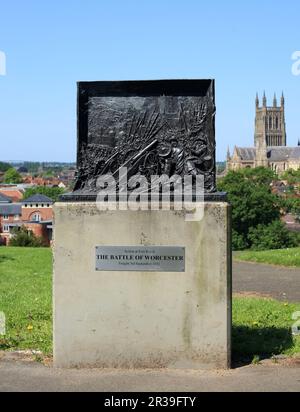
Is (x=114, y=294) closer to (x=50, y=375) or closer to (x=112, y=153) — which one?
(x=50, y=375)

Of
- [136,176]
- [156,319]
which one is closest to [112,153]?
[136,176]

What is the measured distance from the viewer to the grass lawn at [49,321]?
7574 millimetres

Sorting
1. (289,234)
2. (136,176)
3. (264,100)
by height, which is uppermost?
(264,100)

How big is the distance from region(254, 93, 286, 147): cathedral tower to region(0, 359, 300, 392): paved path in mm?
166954

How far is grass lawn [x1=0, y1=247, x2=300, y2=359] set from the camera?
24.8ft

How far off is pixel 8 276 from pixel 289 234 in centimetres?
3857

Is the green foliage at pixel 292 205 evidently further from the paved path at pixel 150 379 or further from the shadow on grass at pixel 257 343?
the paved path at pixel 150 379

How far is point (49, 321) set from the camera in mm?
9180

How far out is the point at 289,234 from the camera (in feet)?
165

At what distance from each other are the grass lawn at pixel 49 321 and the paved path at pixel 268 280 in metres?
1.11

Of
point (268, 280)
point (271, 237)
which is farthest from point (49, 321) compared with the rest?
point (271, 237)

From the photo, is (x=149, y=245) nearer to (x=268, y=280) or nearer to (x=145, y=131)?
(x=145, y=131)

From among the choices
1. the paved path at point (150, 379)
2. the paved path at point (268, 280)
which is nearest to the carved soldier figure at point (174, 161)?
the paved path at point (150, 379)
